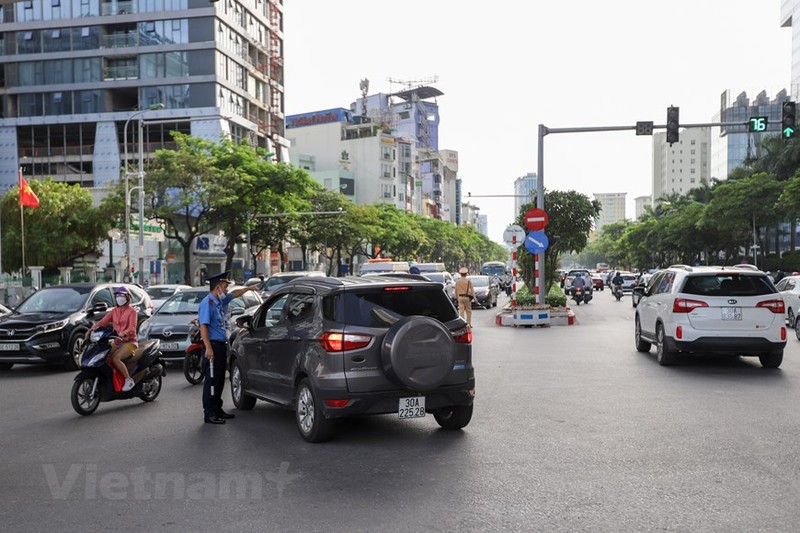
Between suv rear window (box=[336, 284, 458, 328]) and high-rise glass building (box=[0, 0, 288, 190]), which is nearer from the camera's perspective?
suv rear window (box=[336, 284, 458, 328])

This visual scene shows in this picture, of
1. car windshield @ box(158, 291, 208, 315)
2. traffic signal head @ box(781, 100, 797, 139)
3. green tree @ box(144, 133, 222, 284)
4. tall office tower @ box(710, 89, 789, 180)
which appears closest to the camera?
car windshield @ box(158, 291, 208, 315)

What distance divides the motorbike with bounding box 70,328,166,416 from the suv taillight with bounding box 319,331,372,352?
386 centimetres

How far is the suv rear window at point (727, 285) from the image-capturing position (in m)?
13.9

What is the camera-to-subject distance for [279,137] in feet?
260

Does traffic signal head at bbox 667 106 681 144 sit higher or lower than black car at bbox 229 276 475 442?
higher

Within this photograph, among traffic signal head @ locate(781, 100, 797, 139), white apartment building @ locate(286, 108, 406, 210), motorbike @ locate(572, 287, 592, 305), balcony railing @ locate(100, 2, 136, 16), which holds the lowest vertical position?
motorbike @ locate(572, 287, 592, 305)

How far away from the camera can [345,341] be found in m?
7.86

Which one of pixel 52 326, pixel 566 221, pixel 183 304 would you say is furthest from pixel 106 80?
pixel 52 326

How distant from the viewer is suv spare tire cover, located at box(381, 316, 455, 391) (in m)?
7.72

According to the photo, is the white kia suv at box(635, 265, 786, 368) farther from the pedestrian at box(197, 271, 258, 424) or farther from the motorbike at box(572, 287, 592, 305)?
the motorbike at box(572, 287, 592, 305)

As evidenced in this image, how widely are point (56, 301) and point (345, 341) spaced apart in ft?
34.2

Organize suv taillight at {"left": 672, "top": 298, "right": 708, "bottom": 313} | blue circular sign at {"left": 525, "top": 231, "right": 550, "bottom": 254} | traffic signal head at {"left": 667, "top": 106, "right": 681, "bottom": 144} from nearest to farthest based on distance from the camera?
1. suv taillight at {"left": 672, "top": 298, "right": 708, "bottom": 313}
2. traffic signal head at {"left": 667, "top": 106, "right": 681, "bottom": 144}
3. blue circular sign at {"left": 525, "top": 231, "right": 550, "bottom": 254}

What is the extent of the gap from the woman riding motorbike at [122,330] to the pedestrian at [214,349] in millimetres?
1493

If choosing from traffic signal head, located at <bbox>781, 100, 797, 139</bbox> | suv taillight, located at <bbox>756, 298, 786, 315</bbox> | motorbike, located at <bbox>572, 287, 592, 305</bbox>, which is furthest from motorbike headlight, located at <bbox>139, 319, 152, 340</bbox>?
motorbike, located at <bbox>572, 287, 592, 305</bbox>
